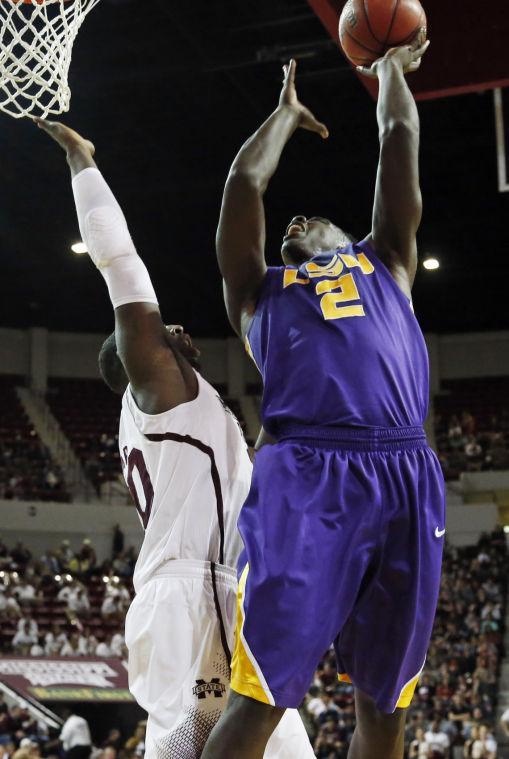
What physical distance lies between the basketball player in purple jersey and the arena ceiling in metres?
10.5

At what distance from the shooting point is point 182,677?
11.1ft

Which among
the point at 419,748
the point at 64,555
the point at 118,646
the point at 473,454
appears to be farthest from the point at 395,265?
the point at 473,454

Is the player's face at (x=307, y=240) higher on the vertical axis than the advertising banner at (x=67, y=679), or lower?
higher

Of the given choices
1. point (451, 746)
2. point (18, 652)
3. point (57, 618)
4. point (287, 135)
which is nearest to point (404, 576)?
point (287, 135)

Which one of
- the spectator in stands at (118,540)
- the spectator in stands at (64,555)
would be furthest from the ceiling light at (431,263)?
the spectator in stands at (64,555)

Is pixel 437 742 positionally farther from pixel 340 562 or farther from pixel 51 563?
pixel 340 562

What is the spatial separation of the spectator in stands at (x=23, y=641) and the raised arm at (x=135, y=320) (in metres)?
15.3

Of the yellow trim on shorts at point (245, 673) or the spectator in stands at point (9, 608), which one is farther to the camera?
the spectator in stands at point (9, 608)

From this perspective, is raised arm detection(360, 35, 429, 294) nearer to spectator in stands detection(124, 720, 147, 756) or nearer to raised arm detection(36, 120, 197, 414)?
raised arm detection(36, 120, 197, 414)

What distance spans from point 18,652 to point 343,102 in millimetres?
10042

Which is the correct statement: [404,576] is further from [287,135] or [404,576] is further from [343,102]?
[343,102]

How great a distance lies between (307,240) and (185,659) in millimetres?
1377

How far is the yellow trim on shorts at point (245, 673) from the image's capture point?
9.21 ft

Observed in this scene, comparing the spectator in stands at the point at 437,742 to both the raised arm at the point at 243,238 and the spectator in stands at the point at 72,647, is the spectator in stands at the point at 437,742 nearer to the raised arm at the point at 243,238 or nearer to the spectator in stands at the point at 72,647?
the spectator in stands at the point at 72,647
